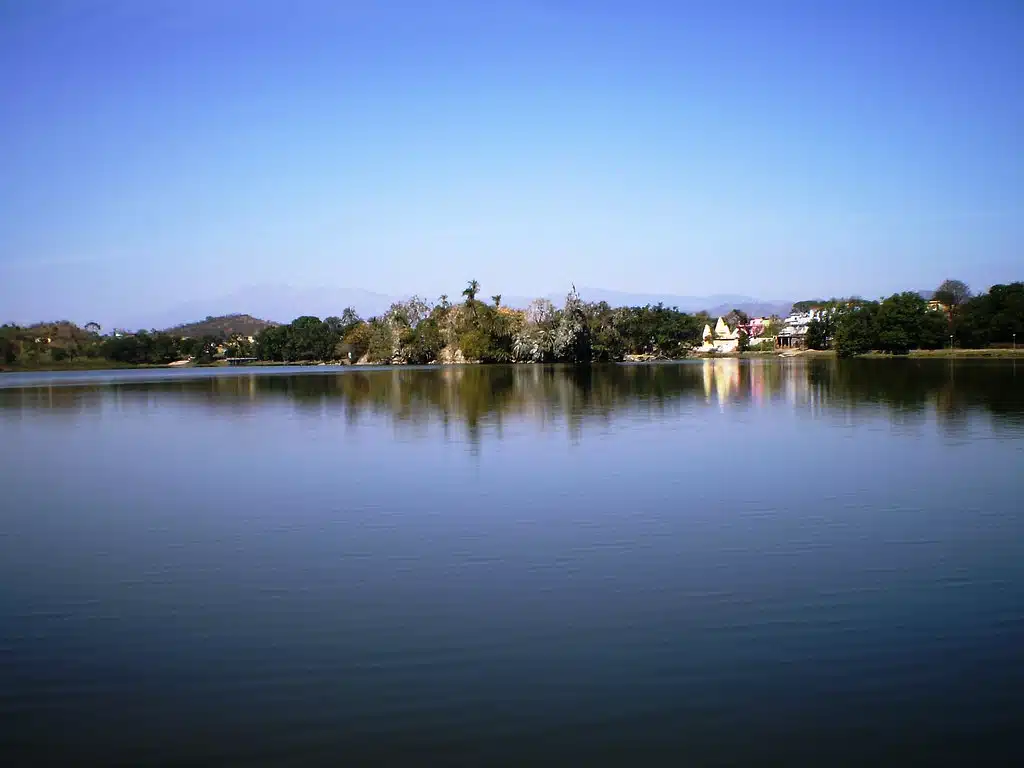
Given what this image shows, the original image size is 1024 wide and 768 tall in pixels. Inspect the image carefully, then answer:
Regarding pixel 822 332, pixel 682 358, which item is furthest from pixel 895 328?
pixel 682 358

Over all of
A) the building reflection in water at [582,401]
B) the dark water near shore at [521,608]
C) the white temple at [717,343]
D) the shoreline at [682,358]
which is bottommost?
the dark water near shore at [521,608]

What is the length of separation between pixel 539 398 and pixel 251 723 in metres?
33.8

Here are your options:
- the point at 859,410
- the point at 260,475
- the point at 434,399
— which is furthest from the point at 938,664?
the point at 434,399

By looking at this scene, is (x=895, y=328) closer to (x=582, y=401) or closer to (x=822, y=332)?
(x=822, y=332)

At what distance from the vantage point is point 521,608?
29.6ft

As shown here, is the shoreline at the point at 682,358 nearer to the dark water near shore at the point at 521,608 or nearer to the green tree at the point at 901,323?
the green tree at the point at 901,323

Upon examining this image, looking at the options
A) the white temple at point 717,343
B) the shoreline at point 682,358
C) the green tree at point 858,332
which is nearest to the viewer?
the shoreline at point 682,358

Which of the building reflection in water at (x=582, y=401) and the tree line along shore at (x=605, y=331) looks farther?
the tree line along shore at (x=605, y=331)

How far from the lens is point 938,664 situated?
725 centimetres

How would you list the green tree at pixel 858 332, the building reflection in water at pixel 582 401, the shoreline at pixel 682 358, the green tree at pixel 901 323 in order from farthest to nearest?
1. the green tree at pixel 858 332
2. the green tree at pixel 901 323
3. the shoreline at pixel 682 358
4. the building reflection in water at pixel 582 401

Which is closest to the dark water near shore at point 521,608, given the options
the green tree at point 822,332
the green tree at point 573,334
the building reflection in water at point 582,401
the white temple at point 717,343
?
the building reflection in water at point 582,401

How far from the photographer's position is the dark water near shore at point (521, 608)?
244 inches

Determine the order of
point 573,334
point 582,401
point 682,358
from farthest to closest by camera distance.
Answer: point 682,358 < point 573,334 < point 582,401

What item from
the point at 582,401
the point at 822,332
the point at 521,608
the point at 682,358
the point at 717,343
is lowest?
the point at 521,608
